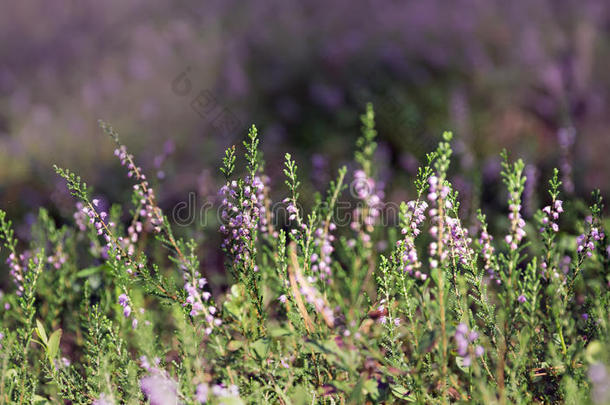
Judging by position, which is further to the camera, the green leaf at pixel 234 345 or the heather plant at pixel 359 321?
the green leaf at pixel 234 345

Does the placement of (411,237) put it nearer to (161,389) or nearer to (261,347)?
(261,347)

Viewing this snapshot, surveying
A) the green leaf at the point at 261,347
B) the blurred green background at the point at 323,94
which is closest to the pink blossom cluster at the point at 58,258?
the blurred green background at the point at 323,94

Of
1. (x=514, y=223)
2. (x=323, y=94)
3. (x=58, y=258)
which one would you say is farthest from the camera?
(x=323, y=94)

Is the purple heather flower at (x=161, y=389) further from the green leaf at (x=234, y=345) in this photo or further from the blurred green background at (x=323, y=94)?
the blurred green background at (x=323, y=94)

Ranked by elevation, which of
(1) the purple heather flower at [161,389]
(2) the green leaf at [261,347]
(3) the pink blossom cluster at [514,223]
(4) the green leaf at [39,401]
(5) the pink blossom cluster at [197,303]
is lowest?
(1) the purple heather flower at [161,389]

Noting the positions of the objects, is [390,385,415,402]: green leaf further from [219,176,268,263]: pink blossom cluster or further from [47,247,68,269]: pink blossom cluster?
[47,247,68,269]: pink blossom cluster

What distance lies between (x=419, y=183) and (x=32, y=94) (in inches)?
321

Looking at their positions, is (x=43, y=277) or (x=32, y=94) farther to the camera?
(x=32, y=94)

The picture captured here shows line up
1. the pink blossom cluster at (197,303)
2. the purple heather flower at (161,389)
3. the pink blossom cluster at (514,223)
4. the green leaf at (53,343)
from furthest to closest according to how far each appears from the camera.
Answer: the green leaf at (53,343), the pink blossom cluster at (197,303), the pink blossom cluster at (514,223), the purple heather flower at (161,389)

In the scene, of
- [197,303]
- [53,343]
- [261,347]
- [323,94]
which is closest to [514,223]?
[261,347]

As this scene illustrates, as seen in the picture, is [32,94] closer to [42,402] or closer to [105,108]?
[105,108]

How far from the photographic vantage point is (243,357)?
197 centimetres

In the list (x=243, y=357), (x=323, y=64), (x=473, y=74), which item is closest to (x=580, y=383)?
(x=243, y=357)

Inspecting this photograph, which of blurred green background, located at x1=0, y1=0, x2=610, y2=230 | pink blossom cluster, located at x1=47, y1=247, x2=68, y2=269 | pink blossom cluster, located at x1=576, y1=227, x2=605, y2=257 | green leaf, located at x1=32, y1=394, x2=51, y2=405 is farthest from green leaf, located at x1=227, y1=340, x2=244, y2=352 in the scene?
blurred green background, located at x1=0, y1=0, x2=610, y2=230
